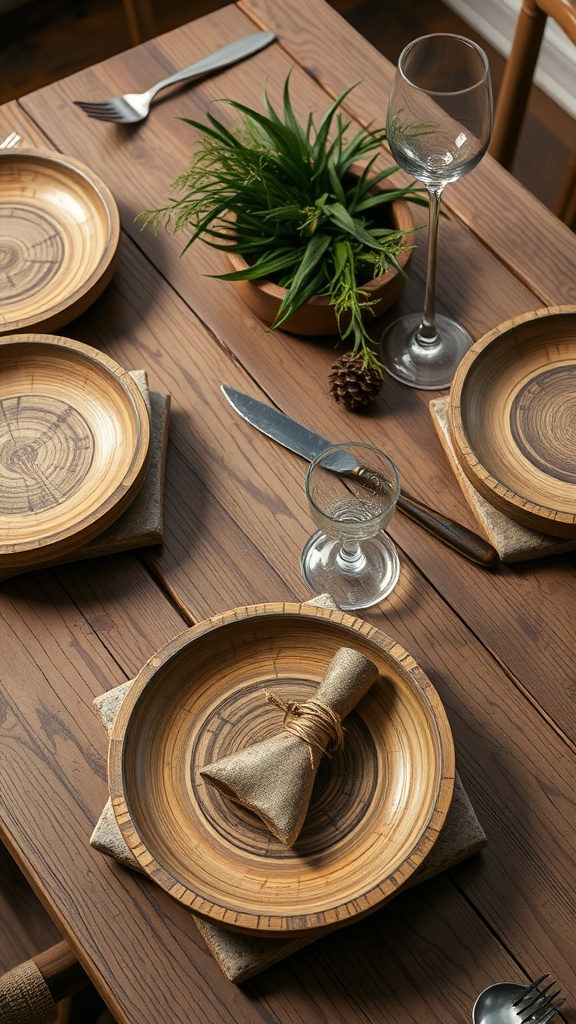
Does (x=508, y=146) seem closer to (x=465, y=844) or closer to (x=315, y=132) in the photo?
(x=315, y=132)

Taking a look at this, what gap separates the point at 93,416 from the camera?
1.07 m

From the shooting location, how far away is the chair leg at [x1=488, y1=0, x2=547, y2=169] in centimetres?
147

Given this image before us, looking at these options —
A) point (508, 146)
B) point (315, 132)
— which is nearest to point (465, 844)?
point (315, 132)

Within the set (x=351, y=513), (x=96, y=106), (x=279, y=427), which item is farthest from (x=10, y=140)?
(x=351, y=513)

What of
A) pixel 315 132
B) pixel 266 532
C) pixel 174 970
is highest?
pixel 315 132

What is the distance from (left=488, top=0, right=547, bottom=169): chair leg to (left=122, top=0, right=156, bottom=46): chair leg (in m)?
0.78

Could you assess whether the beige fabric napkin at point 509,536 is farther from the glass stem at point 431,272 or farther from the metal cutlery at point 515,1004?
the metal cutlery at point 515,1004

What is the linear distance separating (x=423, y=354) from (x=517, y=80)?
68cm

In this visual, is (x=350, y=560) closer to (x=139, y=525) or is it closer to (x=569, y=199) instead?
(x=139, y=525)

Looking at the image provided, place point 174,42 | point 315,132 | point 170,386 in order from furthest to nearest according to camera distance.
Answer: point 174,42 < point 315,132 < point 170,386

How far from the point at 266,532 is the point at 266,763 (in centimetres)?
28

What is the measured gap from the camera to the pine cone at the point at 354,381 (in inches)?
41.7

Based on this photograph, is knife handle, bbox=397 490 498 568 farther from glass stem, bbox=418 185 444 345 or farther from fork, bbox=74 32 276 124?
fork, bbox=74 32 276 124

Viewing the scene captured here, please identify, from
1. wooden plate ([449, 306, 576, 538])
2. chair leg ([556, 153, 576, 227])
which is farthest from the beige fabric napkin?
chair leg ([556, 153, 576, 227])
